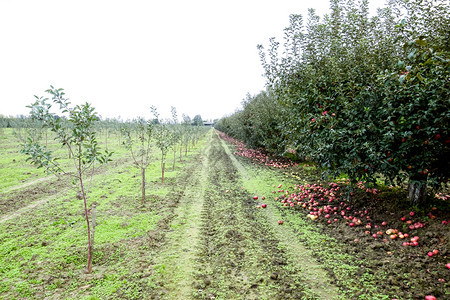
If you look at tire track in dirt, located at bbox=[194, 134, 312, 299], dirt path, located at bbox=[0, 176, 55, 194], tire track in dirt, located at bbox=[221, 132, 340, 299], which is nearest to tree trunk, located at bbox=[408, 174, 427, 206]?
tire track in dirt, located at bbox=[221, 132, 340, 299]

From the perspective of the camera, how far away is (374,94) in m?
5.70

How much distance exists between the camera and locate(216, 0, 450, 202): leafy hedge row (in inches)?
188

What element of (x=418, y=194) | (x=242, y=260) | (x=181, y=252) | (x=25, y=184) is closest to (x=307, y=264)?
(x=242, y=260)

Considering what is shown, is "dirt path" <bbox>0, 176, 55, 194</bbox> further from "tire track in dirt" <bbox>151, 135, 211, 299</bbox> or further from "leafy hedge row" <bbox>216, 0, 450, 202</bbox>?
"leafy hedge row" <bbox>216, 0, 450, 202</bbox>

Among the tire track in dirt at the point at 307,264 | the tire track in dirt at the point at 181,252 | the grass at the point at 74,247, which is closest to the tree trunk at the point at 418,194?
the tire track in dirt at the point at 307,264

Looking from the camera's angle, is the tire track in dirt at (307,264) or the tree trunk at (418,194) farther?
the tree trunk at (418,194)

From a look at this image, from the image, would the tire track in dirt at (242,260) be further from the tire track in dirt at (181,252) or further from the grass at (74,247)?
the grass at (74,247)

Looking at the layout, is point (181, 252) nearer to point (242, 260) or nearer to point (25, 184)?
point (242, 260)

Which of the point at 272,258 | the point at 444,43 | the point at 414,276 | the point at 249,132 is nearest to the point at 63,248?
the point at 272,258

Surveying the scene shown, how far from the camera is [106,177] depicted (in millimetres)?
12984

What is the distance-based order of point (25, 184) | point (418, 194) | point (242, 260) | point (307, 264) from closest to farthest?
point (307, 264) → point (242, 260) → point (418, 194) → point (25, 184)

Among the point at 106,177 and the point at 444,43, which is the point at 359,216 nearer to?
the point at 444,43

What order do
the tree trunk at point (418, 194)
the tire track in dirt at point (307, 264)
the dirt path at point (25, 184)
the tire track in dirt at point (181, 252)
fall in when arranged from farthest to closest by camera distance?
the dirt path at point (25, 184)
the tree trunk at point (418, 194)
the tire track in dirt at point (181, 252)
the tire track in dirt at point (307, 264)

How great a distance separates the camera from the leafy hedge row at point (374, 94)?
4.78 metres
